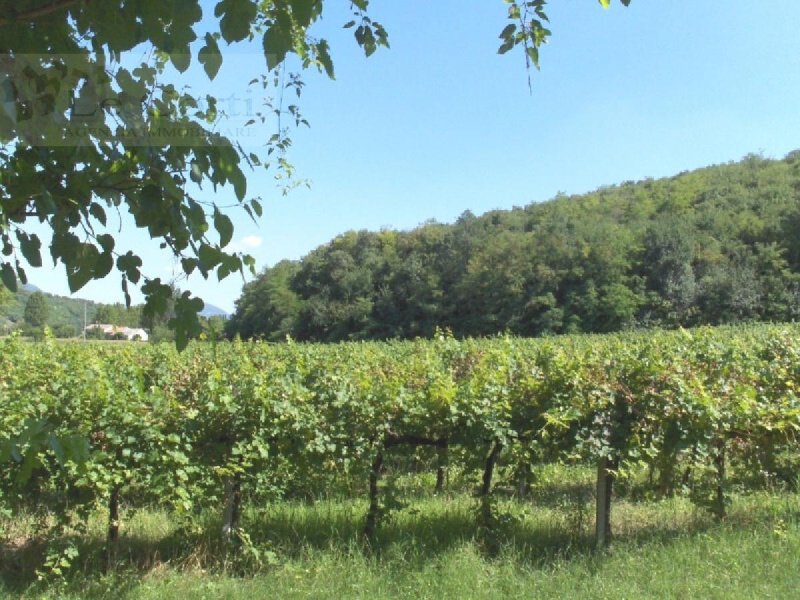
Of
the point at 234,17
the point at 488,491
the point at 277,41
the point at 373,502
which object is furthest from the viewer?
the point at 488,491

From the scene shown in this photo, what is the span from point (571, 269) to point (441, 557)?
4444cm

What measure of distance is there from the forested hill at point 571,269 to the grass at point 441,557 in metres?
38.4

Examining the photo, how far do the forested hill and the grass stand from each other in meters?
38.4

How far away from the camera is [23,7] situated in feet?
6.61

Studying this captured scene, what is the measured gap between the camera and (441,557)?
473 cm

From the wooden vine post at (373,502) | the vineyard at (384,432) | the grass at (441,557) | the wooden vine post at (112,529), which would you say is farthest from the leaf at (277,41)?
the wooden vine post at (112,529)

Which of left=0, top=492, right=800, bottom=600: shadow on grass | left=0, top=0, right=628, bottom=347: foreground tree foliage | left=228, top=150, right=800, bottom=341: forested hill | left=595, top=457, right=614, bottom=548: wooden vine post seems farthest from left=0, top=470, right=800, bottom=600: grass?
left=228, top=150, right=800, bottom=341: forested hill

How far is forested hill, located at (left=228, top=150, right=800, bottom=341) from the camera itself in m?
41.8

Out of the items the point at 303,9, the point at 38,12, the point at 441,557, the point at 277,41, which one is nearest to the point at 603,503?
the point at 441,557

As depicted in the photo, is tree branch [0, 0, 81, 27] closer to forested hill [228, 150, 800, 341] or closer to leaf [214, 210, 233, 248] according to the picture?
leaf [214, 210, 233, 248]

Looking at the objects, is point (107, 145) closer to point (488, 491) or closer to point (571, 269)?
point (488, 491)

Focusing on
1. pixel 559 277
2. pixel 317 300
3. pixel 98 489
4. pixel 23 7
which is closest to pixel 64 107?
pixel 23 7

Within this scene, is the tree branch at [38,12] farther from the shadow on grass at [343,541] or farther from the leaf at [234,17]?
the shadow on grass at [343,541]

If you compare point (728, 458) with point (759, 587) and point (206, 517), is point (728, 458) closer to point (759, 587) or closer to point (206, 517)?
point (759, 587)
